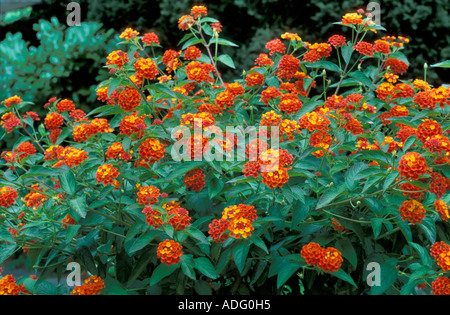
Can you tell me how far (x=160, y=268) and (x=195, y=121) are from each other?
0.56 metres

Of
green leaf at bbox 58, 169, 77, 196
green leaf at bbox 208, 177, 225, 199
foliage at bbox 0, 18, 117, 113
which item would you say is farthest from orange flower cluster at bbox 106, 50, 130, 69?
foliage at bbox 0, 18, 117, 113

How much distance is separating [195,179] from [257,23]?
351 centimetres

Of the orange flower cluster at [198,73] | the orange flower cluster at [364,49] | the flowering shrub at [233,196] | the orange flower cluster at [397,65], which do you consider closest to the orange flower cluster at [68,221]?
the flowering shrub at [233,196]

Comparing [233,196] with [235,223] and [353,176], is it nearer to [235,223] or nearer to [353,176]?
[235,223]

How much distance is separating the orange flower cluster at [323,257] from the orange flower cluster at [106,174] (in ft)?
2.42

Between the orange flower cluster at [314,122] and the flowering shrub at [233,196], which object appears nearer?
the flowering shrub at [233,196]

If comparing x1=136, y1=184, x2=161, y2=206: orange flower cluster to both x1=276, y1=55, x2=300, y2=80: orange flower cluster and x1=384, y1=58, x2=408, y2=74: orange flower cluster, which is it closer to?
x1=276, y1=55, x2=300, y2=80: orange flower cluster

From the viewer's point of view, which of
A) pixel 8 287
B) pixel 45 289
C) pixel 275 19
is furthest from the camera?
pixel 275 19

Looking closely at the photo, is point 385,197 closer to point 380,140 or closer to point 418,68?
point 380,140

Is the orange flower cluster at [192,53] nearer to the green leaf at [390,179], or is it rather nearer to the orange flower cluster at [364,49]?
the orange flower cluster at [364,49]

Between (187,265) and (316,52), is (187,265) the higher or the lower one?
→ the lower one

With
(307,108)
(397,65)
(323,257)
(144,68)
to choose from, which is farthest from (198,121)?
(397,65)

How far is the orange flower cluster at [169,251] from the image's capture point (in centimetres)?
185

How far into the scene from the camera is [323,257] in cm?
188
